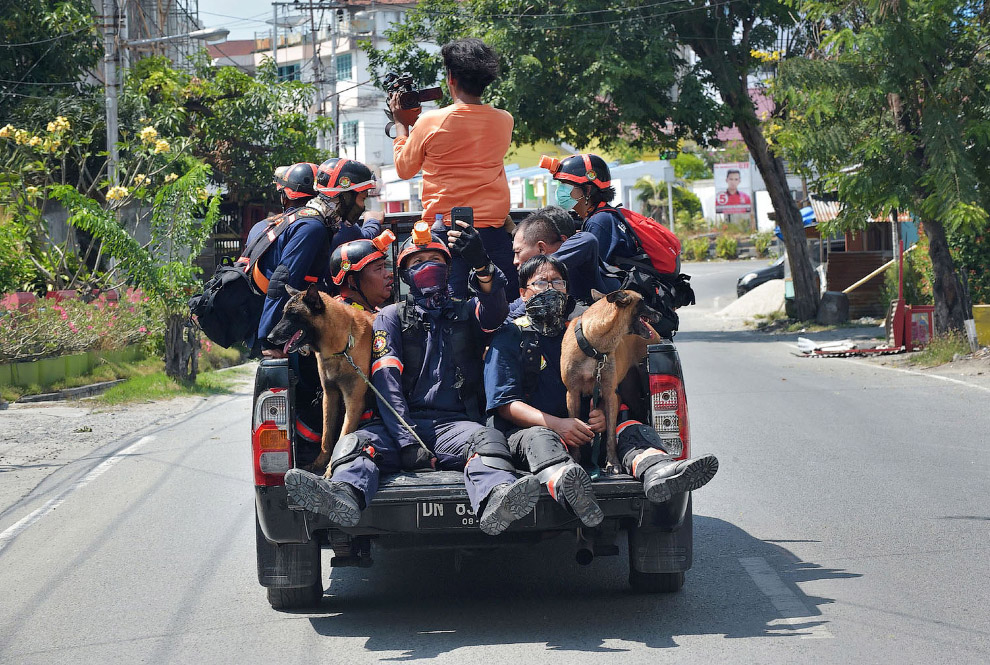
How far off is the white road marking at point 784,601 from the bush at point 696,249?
54.2 meters

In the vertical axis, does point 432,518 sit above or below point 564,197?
below

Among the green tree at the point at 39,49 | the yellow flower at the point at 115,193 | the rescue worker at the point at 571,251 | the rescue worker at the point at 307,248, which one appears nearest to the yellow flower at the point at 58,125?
the yellow flower at the point at 115,193

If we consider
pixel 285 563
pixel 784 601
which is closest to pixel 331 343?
pixel 285 563

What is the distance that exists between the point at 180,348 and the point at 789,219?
15305mm

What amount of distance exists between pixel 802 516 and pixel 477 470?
3.48 m

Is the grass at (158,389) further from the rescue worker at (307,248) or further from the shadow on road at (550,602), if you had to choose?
the rescue worker at (307,248)

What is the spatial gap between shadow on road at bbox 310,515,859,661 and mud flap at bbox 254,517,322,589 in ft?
0.84

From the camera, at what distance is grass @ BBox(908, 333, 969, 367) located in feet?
56.1

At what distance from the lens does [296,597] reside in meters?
5.84

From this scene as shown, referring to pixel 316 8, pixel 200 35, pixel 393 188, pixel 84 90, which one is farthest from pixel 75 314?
pixel 393 188

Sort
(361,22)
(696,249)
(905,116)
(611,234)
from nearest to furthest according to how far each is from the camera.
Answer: (611,234) → (905,116) → (696,249) → (361,22)

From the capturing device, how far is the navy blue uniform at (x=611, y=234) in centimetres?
654

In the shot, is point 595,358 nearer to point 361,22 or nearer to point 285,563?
point 285,563

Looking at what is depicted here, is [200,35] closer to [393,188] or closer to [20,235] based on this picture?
[20,235]
